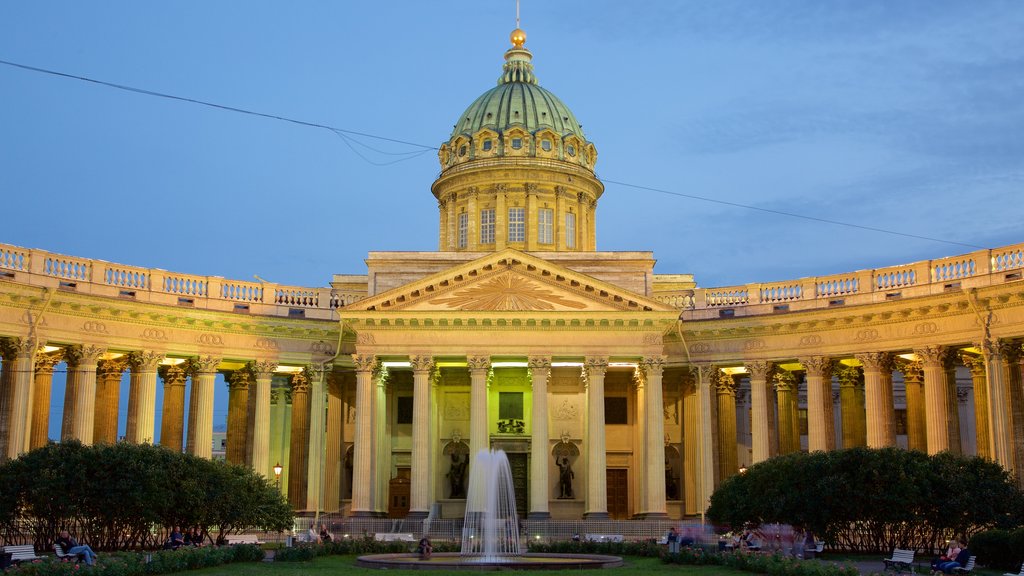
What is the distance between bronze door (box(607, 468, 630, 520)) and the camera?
188ft

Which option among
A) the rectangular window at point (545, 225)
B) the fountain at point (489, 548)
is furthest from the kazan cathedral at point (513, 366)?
the rectangular window at point (545, 225)

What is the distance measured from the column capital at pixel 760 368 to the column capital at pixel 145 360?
26289 mm

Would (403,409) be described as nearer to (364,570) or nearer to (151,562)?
(364,570)

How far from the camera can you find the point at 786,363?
53031 millimetres

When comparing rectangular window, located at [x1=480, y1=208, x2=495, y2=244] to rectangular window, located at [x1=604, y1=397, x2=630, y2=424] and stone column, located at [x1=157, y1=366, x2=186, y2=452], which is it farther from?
stone column, located at [x1=157, y1=366, x2=186, y2=452]

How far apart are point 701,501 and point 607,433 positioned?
6761 mm

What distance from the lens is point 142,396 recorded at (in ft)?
160

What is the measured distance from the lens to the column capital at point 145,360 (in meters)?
48.6

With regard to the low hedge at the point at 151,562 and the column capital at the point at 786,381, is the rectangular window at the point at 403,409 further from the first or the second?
the low hedge at the point at 151,562

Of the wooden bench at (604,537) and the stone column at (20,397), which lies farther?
the stone column at (20,397)

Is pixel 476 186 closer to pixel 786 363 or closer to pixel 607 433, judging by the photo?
pixel 607 433

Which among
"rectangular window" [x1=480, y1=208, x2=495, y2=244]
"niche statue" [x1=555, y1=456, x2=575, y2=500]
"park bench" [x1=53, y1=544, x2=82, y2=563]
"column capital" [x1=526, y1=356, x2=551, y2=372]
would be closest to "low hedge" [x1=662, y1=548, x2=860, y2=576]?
"column capital" [x1=526, y1=356, x2=551, y2=372]

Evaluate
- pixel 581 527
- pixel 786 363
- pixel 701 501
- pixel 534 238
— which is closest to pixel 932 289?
pixel 786 363

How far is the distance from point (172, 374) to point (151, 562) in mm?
25355
